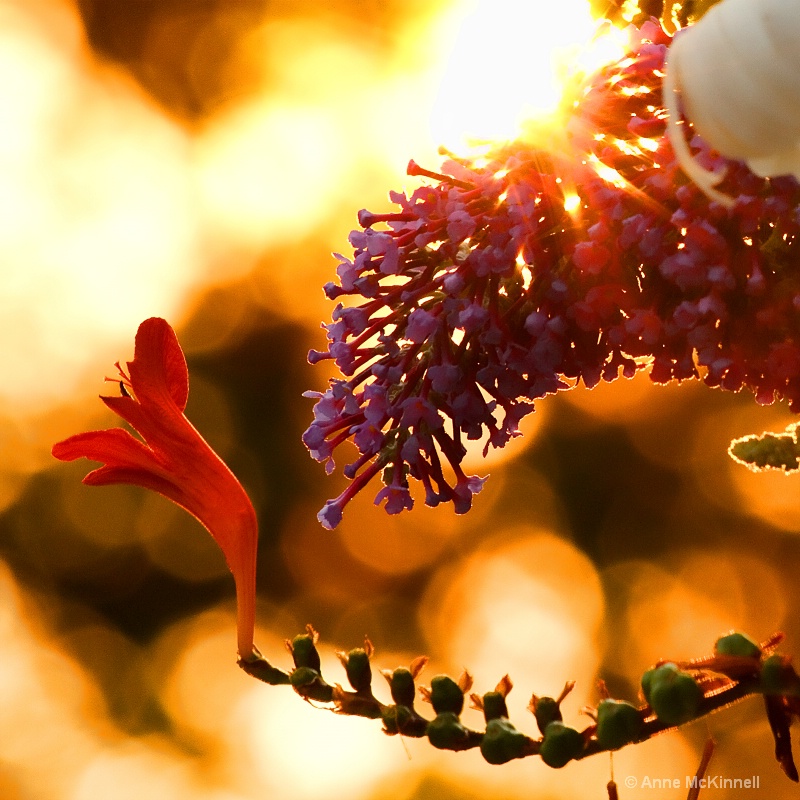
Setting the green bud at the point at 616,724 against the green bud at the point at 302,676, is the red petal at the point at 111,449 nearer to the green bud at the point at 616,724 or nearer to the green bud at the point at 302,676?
the green bud at the point at 302,676

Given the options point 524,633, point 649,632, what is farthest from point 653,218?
point 649,632

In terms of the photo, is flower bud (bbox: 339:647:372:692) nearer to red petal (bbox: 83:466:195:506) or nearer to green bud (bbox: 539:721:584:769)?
green bud (bbox: 539:721:584:769)

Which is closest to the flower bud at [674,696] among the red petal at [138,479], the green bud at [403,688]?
the green bud at [403,688]

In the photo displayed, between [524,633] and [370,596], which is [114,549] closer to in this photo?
[370,596]

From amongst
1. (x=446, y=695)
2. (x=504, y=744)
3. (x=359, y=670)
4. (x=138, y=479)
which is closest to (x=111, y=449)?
(x=138, y=479)

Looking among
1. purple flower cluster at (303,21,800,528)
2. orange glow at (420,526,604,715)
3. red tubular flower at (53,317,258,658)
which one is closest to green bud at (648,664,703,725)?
purple flower cluster at (303,21,800,528)

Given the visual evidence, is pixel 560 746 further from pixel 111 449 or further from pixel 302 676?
pixel 111 449
